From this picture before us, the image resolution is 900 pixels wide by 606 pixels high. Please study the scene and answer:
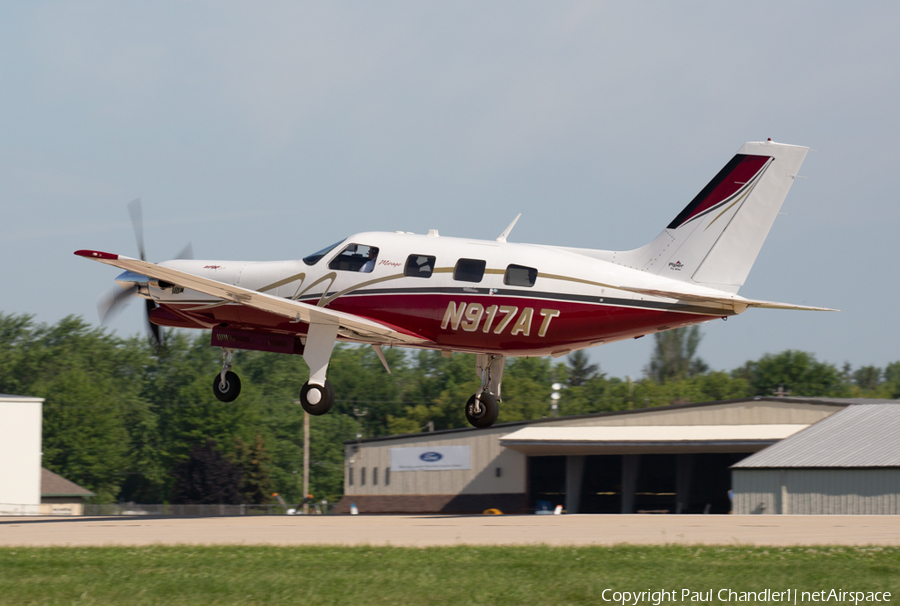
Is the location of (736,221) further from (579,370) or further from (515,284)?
(579,370)

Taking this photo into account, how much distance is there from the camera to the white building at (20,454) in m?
54.3

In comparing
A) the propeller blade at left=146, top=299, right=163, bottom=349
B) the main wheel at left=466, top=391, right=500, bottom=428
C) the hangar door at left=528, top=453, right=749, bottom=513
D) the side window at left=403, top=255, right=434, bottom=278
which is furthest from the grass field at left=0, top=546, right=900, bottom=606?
the hangar door at left=528, top=453, right=749, bottom=513

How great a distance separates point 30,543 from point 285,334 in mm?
7903

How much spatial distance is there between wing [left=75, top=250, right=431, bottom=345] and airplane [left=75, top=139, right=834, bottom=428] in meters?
0.03

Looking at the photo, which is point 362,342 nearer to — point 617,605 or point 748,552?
point 748,552

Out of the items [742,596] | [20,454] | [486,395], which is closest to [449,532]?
[486,395]

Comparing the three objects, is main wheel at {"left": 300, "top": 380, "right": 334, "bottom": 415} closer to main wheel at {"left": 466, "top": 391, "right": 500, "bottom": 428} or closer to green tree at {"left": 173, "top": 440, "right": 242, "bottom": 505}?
main wheel at {"left": 466, "top": 391, "right": 500, "bottom": 428}

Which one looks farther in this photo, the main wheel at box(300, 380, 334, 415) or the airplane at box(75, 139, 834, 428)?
the main wheel at box(300, 380, 334, 415)

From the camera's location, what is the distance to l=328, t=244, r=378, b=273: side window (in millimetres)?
23859

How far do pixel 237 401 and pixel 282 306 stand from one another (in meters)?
89.3

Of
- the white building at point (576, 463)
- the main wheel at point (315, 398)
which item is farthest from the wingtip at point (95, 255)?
the white building at point (576, 463)

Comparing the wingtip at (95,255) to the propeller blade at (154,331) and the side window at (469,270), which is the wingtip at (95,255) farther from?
the side window at (469,270)

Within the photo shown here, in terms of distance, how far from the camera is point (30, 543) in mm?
20297

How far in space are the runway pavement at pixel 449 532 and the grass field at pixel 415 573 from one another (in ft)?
5.15
